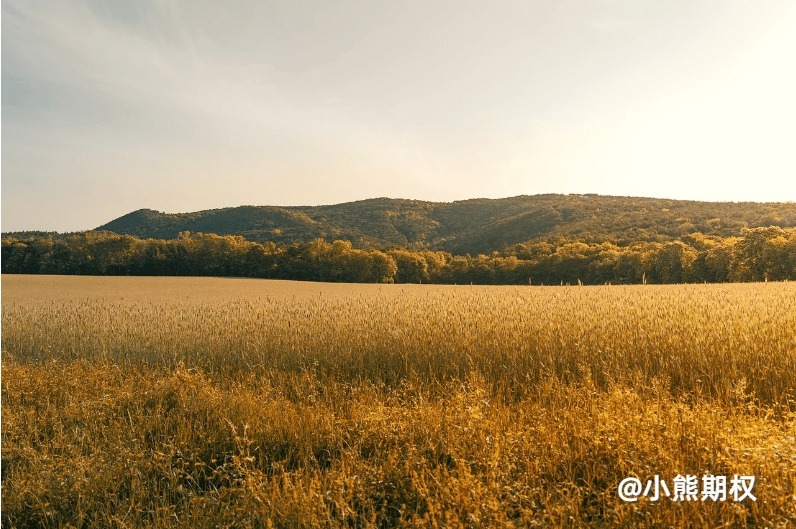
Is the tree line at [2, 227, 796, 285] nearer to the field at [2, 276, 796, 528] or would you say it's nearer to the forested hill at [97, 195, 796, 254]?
the forested hill at [97, 195, 796, 254]

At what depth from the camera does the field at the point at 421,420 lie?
11.7ft

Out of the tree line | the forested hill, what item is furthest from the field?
the forested hill

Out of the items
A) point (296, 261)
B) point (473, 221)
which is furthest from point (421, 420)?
point (473, 221)

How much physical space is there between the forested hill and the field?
66384mm

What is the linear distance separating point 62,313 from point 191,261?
5099 centimetres

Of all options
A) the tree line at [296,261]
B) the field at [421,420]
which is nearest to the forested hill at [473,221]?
the tree line at [296,261]

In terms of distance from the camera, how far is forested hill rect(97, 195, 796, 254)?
244ft

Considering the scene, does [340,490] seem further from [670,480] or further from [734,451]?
[734,451]

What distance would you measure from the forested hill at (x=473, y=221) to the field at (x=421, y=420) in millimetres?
66384

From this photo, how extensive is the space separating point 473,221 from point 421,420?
108793mm

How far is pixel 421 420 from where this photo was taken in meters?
4.84

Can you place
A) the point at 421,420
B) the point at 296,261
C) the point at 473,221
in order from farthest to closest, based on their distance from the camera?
the point at 473,221
the point at 296,261
the point at 421,420

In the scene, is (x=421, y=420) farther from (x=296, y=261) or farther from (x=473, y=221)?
(x=473, y=221)

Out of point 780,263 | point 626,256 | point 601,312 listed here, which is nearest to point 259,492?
point 601,312
